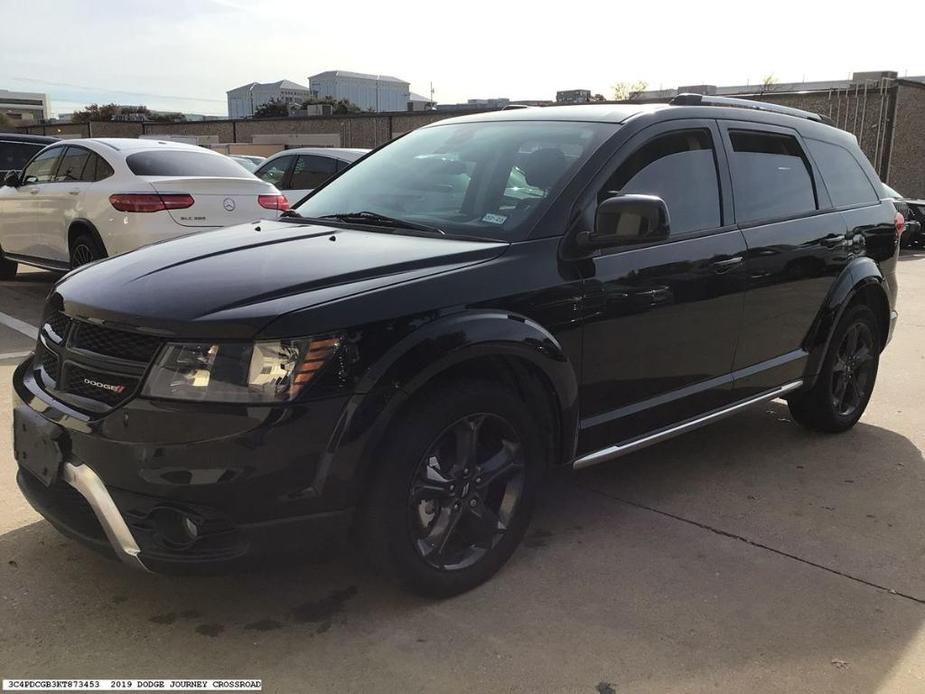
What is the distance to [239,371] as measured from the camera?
7.72 feet

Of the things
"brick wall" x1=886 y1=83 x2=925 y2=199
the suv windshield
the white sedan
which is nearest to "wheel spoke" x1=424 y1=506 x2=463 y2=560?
the suv windshield

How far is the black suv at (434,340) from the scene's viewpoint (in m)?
2.36

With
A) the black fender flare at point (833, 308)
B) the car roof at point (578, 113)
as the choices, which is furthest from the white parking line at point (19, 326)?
the black fender flare at point (833, 308)

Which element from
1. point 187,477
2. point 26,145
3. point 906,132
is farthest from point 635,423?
point 906,132

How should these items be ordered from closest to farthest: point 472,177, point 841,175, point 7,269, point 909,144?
point 472,177, point 841,175, point 7,269, point 909,144

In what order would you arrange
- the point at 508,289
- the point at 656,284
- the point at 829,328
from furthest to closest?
the point at 829,328
the point at 656,284
the point at 508,289

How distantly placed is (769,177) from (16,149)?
36.7 ft

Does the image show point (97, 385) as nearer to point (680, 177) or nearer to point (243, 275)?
point (243, 275)

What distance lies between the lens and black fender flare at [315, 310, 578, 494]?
2416 millimetres

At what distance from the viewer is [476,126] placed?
3.93m

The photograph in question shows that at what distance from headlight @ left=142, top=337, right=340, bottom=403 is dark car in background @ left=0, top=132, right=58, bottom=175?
35.3 feet

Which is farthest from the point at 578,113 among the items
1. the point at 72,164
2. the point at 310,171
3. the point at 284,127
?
the point at 284,127

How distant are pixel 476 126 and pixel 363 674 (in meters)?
2.58

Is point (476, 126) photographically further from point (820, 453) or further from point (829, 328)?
point (820, 453)
